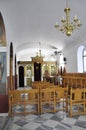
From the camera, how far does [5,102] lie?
18.3ft

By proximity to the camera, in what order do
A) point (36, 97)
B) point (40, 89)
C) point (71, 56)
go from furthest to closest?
point (71, 56)
point (36, 97)
point (40, 89)

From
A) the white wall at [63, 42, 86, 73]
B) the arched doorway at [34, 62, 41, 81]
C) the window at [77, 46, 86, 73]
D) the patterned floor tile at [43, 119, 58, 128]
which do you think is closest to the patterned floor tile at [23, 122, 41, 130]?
the patterned floor tile at [43, 119, 58, 128]

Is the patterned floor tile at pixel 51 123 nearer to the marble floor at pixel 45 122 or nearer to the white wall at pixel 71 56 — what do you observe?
the marble floor at pixel 45 122

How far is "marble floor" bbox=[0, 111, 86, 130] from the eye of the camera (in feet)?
13.2

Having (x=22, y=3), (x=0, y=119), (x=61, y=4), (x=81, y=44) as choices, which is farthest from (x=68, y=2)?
(x=81, y=44)

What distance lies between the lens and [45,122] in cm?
439

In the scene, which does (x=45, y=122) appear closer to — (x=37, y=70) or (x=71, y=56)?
(x=71, y=56)

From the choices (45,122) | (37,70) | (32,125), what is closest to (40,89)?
(45,122)

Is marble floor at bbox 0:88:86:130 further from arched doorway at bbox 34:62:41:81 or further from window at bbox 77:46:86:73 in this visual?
arched doorway at bbox 34:62:41:81

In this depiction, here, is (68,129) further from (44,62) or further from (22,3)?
(44,62)

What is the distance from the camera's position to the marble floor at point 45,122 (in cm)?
402

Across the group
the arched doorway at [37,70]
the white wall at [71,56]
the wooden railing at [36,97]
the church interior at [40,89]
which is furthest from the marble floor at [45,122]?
the arched doorway at [37,70]

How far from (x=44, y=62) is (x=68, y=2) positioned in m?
12.0

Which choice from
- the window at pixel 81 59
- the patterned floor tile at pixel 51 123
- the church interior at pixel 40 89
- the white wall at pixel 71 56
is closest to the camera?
the patterned floor tile at pixel 51 123
